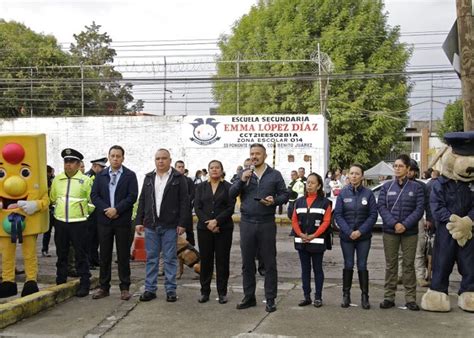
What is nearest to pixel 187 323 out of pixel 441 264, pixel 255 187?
A: pixel 255 187

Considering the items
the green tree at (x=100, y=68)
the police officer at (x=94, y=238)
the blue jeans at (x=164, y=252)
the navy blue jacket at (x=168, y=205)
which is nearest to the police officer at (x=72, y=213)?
the navy blue jacket at (x=168, y=205)

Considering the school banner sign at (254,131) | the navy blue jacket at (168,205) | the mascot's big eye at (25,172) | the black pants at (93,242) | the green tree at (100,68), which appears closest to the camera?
the mascot's big eye at (25,172)

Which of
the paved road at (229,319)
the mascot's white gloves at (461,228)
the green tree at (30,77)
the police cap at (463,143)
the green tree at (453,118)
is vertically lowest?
the paved road at (229,319)

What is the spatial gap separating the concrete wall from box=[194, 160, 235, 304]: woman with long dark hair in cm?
1679

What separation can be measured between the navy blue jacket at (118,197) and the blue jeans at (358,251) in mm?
2720

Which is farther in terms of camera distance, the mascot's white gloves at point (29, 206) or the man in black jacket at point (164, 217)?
the man in black jacket at point (164, 217)

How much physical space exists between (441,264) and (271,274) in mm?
2042

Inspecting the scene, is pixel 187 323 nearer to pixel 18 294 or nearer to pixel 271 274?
pixel 271 274

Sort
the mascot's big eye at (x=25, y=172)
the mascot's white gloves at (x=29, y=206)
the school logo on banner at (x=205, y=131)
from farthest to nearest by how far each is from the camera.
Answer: the school logo on banner at (x=205, y=131)
the mascot's big eye at (x=25, y=172)
the mascot's white gloves at (x=29, y=206)

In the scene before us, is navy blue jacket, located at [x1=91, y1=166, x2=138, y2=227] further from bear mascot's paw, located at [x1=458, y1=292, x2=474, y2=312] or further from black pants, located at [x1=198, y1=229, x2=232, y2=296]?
bear mascot's paw, located at [x1=458, y1=292, x2=474, y2=312]

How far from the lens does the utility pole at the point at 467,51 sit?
7.54 metres

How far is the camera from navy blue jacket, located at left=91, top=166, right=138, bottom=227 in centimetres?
744

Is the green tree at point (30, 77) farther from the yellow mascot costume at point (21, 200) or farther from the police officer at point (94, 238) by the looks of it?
the yellow mascot costume at point (21, 200)

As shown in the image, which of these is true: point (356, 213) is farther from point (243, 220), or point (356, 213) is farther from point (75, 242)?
point (75, 242)
